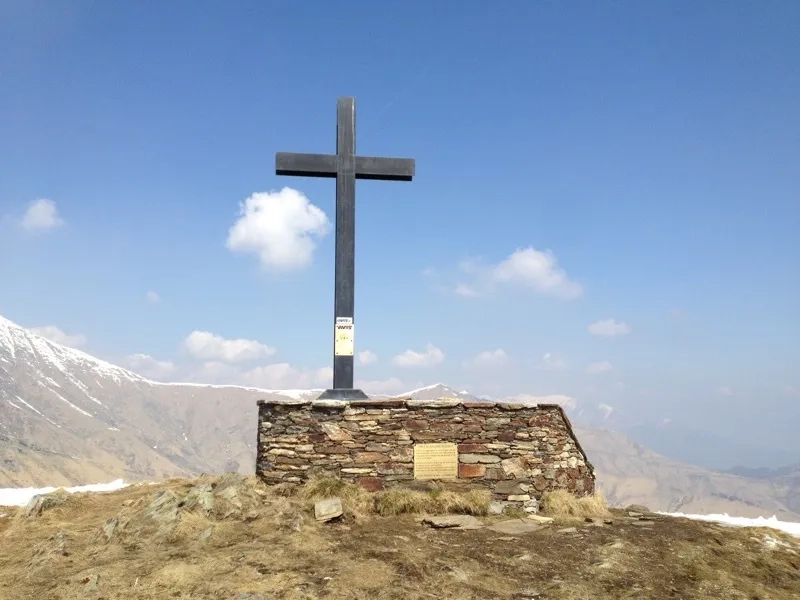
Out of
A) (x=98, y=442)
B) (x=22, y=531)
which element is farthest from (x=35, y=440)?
(x=22, y=531)

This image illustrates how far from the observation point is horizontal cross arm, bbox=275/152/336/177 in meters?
12.1

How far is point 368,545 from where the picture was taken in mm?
7539

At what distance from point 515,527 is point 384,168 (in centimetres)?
802

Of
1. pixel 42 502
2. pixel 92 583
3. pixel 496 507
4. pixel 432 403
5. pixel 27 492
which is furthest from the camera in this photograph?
pixel 27 492

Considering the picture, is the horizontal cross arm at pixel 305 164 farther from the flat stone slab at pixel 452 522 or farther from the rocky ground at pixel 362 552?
the flat stone slab at pixel 452 522

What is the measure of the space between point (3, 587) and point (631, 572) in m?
7.54

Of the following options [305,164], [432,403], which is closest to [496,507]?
[432,403]

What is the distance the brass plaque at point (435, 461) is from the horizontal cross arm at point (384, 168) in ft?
20.1

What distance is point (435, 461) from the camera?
10398mm

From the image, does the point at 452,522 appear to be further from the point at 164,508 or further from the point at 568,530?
the point at 164,508

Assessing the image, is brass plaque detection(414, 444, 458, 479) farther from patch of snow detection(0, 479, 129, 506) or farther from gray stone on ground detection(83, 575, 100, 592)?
patch of snow detection(0, 479, 129, 506)

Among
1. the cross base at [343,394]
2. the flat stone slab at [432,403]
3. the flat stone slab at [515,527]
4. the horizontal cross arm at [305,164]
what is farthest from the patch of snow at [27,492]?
the flat stone slab at [515,527]

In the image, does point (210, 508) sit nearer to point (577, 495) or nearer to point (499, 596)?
point (499, 596)

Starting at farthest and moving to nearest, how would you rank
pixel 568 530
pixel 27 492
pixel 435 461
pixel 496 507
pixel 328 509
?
pixel 27 492, pixel 435 461, pixel 496 507, pixel 568 530, pixel 328 509
